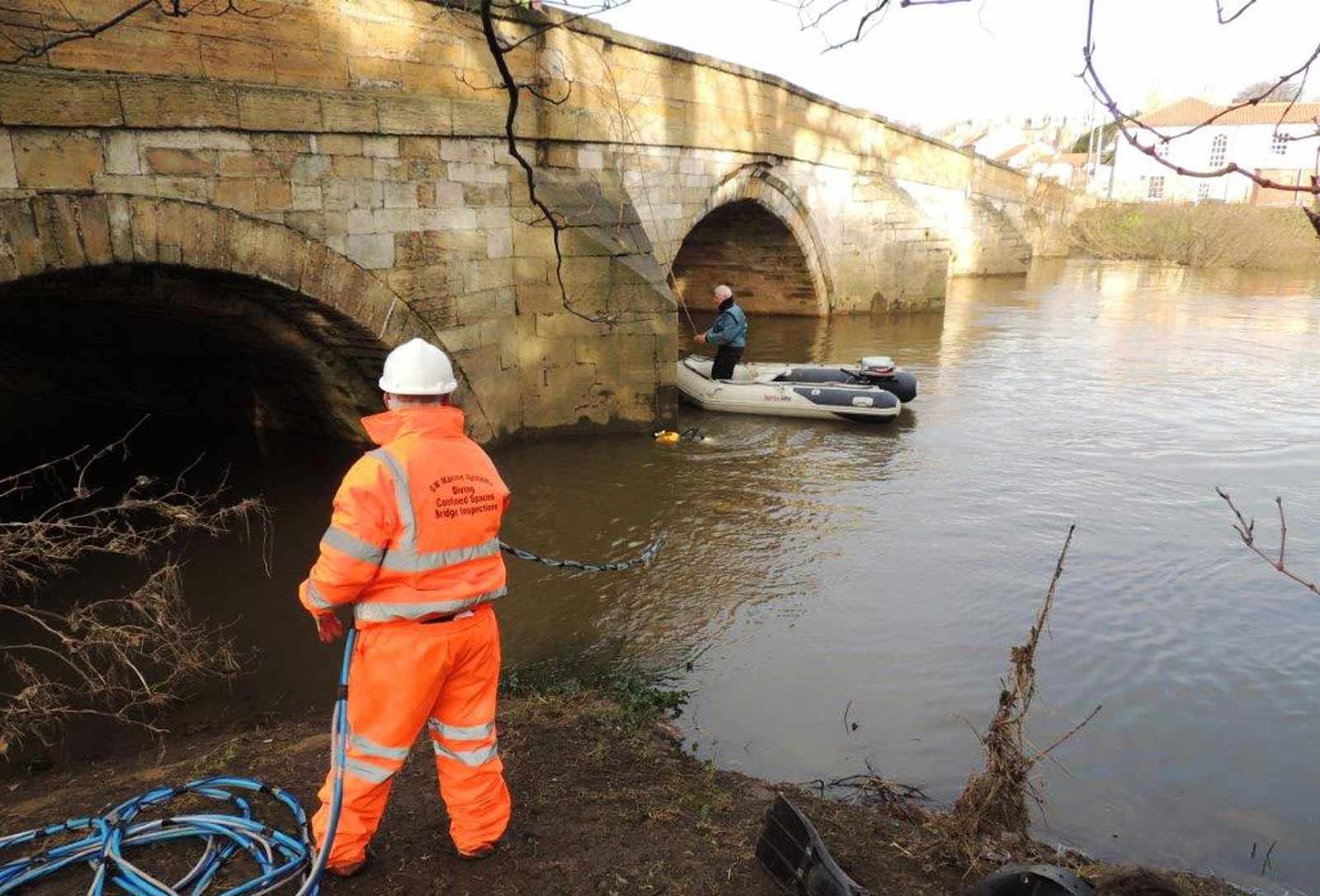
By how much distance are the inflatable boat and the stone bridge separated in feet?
4.87

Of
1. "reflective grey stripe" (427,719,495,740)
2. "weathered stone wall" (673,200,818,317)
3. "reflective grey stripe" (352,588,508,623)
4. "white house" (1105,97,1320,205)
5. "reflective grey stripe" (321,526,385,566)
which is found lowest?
"reflective grey stripe" (427,719,495,740)

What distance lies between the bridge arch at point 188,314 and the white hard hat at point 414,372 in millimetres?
3478

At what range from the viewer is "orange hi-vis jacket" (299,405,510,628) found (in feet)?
8.78

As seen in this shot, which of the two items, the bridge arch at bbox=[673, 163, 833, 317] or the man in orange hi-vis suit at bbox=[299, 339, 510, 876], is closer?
the man in orange hi-vis suit at bbox=[299, 339, 510, 876]

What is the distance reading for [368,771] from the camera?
2.77 m

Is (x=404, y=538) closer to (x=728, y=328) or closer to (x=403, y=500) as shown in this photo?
(x=403, y=500)

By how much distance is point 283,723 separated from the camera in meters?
4.38

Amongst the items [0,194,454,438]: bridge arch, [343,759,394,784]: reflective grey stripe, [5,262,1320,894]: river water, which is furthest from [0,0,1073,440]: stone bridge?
[343,759,394,784]: reflective grey stripe

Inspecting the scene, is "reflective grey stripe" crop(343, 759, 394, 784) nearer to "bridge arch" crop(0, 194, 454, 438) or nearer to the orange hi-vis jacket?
the orange hi-vis jacket

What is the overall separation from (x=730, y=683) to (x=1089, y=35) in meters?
3.83

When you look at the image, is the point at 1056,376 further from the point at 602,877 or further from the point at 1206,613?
the point at 602,877

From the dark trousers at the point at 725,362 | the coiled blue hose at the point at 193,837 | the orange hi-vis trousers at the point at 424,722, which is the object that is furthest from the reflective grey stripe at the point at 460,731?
the dark trousers at the point at 725,362

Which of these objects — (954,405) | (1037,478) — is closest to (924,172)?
(954,405)

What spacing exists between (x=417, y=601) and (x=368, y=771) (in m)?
0.58
